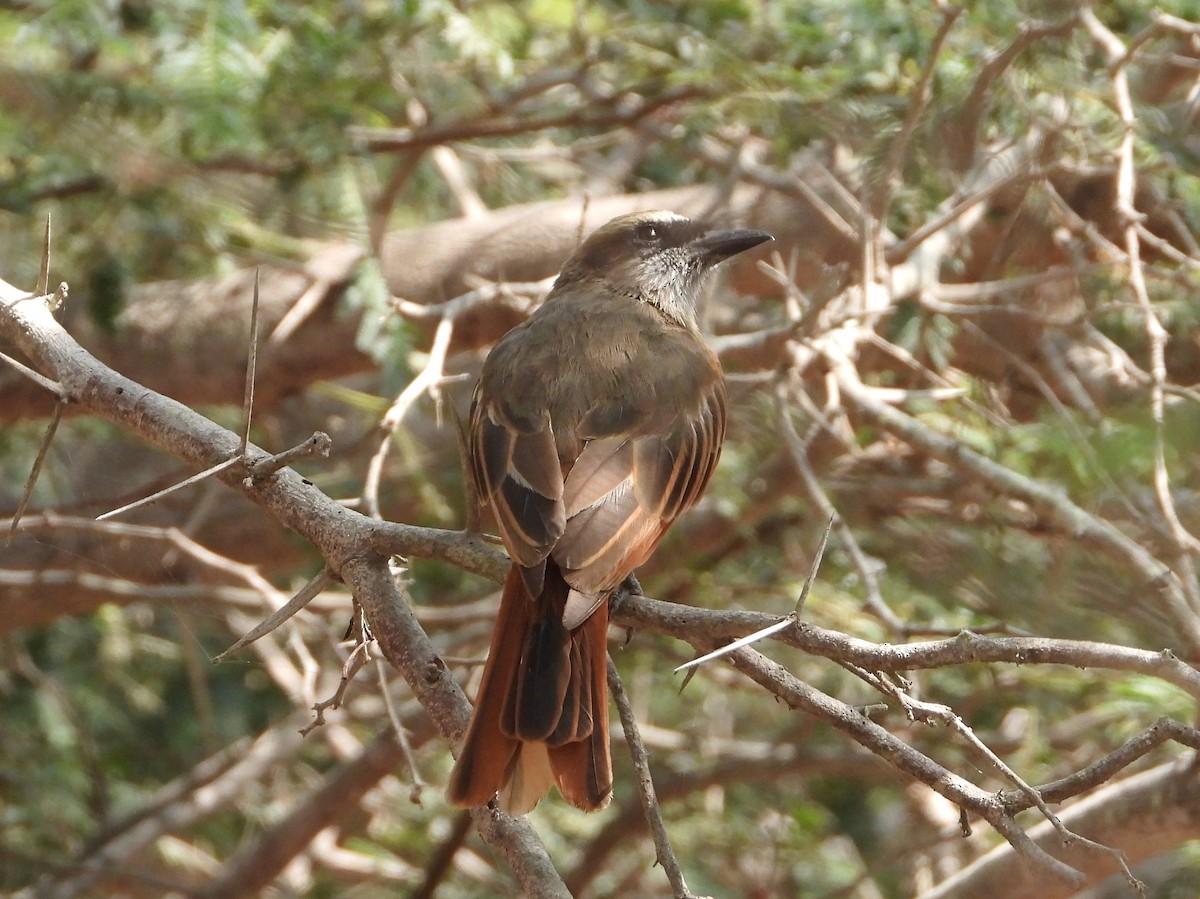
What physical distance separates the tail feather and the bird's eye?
194cm

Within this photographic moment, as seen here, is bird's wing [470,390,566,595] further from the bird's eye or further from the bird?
the bird's eye

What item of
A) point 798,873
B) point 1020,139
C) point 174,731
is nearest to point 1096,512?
point 1020,139

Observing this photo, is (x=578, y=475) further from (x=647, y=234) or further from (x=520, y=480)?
(x=647, y=234)

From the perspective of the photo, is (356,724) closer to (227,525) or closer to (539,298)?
(227,525)

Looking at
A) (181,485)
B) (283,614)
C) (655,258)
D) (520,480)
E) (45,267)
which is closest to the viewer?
(181,485)

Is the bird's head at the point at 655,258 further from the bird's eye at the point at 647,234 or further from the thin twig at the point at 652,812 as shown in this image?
the thin twig at the point at 652,812

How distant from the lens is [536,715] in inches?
96.8

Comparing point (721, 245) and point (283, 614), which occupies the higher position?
point (283, 614)

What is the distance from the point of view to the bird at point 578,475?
2.46m

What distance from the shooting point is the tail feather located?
7.72 feet

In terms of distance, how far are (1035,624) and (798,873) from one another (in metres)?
4.06

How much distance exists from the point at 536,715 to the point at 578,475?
0.67 m

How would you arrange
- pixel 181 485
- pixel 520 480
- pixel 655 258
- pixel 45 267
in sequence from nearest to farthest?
pixel 181 485 → pixel 45 267 → pixel 520 480 → pixel 655 258

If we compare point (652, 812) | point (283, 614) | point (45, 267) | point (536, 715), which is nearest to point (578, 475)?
point (536, 715)
